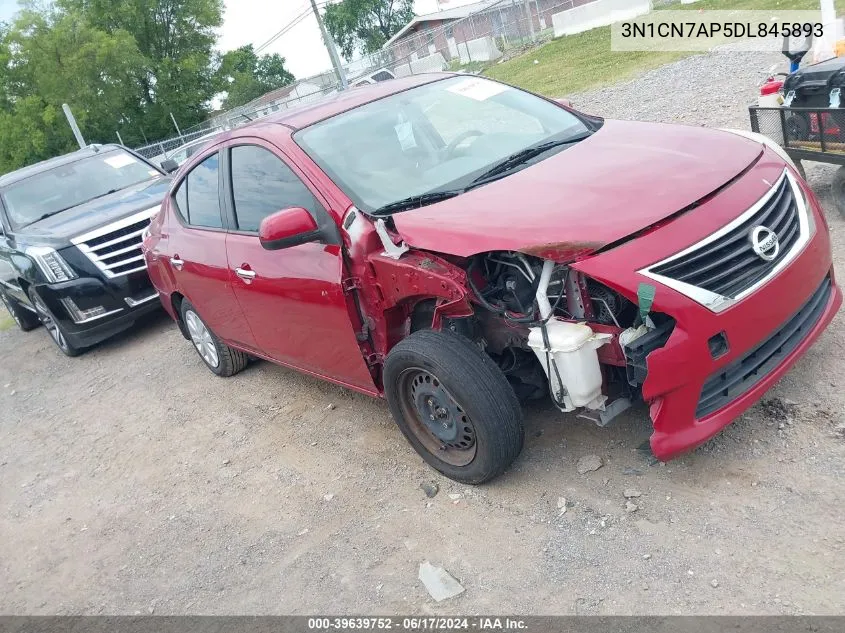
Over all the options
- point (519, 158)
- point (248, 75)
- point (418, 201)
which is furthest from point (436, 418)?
point (248, 75)

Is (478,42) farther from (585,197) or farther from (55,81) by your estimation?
(55,81)

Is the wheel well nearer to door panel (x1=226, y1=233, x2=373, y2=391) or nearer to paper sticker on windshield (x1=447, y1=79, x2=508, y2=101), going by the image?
door panel (x1=226, y1=233, x2=373, y2=391)

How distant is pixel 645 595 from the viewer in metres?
2.73

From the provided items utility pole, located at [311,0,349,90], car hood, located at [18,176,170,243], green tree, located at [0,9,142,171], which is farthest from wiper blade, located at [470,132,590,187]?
green tree, located at [0,9,142,171]

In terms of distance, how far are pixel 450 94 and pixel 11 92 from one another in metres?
52.9

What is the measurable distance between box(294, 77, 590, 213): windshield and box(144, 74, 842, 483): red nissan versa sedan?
0.01 metres

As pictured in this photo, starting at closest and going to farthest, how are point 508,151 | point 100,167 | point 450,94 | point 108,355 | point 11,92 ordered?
point 508,151 → point 450,94 → point 108,355 → point 100,167 → point 11,92

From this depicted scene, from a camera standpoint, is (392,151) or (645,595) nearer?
(645,595)

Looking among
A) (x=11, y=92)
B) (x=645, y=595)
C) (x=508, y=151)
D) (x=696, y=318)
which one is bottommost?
(x=645, y=595)

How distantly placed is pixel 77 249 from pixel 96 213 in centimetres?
74

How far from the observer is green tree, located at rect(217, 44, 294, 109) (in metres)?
55.0

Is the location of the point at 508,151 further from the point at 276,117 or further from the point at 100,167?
the point at 100,167

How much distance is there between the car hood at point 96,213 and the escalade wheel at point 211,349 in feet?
6.36

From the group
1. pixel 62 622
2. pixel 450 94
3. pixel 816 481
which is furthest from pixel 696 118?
pixel 62 622
